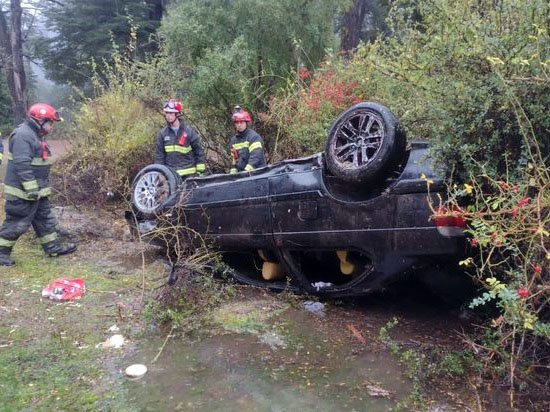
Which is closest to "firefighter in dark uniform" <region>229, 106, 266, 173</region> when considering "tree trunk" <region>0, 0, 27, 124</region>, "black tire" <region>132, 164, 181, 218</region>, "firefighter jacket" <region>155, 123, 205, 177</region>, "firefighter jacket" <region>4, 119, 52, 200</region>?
"firefighter jacket" <region>155, 123, 205, 177</region>

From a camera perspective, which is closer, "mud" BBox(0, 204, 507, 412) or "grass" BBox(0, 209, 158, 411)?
"mud" BBox(0, 204, 507, 412)

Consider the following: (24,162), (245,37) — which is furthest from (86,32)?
(24,162)

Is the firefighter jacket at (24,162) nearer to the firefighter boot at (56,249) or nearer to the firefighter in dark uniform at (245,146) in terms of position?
the firefighter boot at (56,249)

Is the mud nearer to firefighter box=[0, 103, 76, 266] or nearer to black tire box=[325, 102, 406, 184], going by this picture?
firefighter box=[0, 103, 76, 266]

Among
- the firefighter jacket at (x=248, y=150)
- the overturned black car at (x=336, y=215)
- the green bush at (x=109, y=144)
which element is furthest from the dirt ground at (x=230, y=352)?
the green bush at (x=109, y=144)

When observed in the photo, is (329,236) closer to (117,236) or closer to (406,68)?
(406,68)

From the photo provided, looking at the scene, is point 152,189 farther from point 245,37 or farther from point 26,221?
point 245,37

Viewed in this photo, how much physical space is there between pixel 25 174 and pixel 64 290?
5.70ft

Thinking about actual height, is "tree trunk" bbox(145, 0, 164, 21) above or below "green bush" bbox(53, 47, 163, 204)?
above

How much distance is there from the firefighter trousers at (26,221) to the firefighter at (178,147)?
158cm

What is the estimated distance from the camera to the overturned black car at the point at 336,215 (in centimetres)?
349

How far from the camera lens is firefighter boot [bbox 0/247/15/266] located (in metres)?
5.79

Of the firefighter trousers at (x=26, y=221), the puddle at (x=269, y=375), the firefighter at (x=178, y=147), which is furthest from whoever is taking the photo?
the firefighter at (x=178, y=147)

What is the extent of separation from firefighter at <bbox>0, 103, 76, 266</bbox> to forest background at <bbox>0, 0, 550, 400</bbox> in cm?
265
